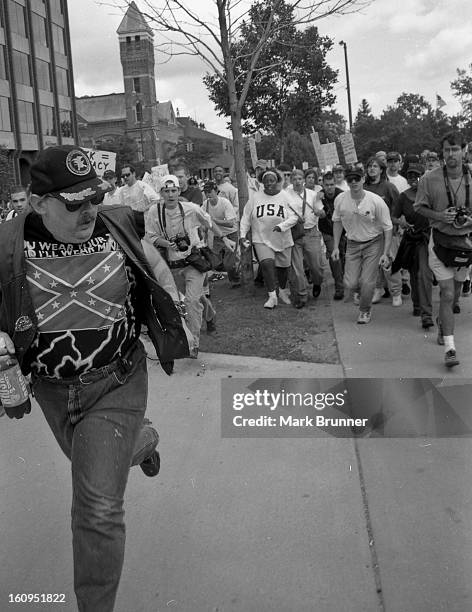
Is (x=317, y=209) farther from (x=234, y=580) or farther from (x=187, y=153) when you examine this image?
(x=187, y=153)

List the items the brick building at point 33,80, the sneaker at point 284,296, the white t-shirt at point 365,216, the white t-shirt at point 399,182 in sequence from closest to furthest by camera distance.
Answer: the white t-shirt at point 365,216
the sneaker at point 284,296
the white t-shirt at point 399,182
the brick building at point 33,80

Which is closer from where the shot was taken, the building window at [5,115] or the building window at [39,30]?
→ the building window at [5,115]

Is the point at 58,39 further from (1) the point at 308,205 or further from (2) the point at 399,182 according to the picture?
(2) the point at 399,182

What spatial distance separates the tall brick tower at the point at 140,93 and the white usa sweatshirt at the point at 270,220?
9791cm

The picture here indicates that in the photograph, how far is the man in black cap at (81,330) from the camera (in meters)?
2.54

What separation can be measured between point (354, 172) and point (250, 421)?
4.00 m

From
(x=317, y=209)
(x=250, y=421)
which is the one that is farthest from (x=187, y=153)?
(x=250, y=421)

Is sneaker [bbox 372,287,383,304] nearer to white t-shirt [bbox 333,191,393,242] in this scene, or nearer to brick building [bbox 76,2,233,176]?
white t-shirt [bbox 333,191,393,242]

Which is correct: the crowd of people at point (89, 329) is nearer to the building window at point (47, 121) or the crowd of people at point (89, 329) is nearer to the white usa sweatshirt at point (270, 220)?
the white usa sweatshirt at point (270, 220)

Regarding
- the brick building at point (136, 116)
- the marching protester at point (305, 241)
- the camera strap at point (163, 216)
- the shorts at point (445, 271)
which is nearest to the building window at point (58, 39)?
the brick building at point (136, 116)

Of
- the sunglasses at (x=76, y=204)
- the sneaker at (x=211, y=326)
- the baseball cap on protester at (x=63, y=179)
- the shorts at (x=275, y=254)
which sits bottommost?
the sneaker at (x=211, y=326)

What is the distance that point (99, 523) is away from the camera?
2490 mm

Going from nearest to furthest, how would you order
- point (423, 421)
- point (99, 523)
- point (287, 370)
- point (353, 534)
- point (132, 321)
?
point (99, 523)
point (132, 321)
point (353, 534)
point (423, 421)
point (287, 370)

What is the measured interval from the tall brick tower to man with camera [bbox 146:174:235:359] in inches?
3935
